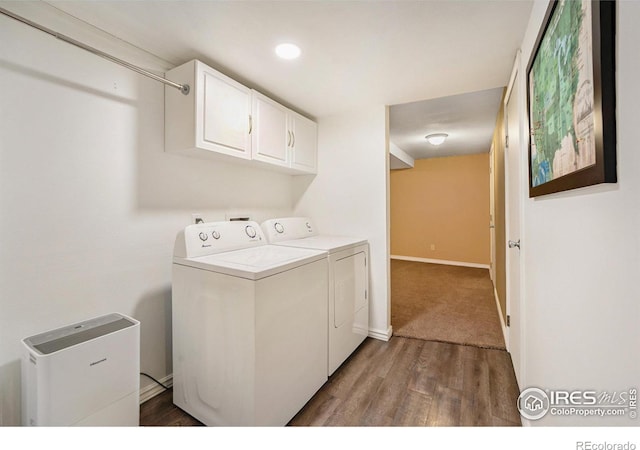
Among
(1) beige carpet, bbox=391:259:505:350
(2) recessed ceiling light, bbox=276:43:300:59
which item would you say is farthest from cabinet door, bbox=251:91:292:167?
(1) beige carpet, bbox=391:259:505:350

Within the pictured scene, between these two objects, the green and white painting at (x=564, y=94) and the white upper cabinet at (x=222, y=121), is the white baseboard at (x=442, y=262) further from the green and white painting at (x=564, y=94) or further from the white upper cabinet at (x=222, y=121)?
the green and white painting at (x=564, y=94)

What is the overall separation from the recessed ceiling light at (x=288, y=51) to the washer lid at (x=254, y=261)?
1254 mm

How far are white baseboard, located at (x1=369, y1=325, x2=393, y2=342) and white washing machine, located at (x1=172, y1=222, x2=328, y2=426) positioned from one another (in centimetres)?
93

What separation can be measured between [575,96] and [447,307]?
3009 mm

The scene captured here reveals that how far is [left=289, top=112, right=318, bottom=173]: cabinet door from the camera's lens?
2.53 meters

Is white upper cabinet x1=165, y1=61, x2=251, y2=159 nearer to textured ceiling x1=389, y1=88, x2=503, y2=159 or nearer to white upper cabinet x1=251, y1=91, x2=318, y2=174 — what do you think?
white upper cabinet x1=251, y1=91, x2=318, y2=174

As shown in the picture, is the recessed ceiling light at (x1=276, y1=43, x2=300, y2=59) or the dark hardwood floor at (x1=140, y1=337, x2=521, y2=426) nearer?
the dark hardwood floor at (x1=140, y1=337, x2=521, y2=426)

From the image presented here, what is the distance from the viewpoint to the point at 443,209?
5.93m

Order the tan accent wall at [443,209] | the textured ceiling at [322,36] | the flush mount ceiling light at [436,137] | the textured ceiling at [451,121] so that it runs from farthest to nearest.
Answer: the tan accent wall at [443,209]
the flush mount ceiling light at [436,137]
the textured ceiling at [451,121]
the textured ceiling at [322,36]

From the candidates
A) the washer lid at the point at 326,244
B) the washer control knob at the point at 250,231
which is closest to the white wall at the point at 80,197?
the washer control knob at the point at 250,231

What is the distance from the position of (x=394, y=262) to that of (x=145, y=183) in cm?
538

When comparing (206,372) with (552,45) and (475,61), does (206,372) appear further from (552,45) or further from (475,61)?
(475,61)

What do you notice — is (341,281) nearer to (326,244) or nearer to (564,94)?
(326,244)

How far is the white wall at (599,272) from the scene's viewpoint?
0.56 m
